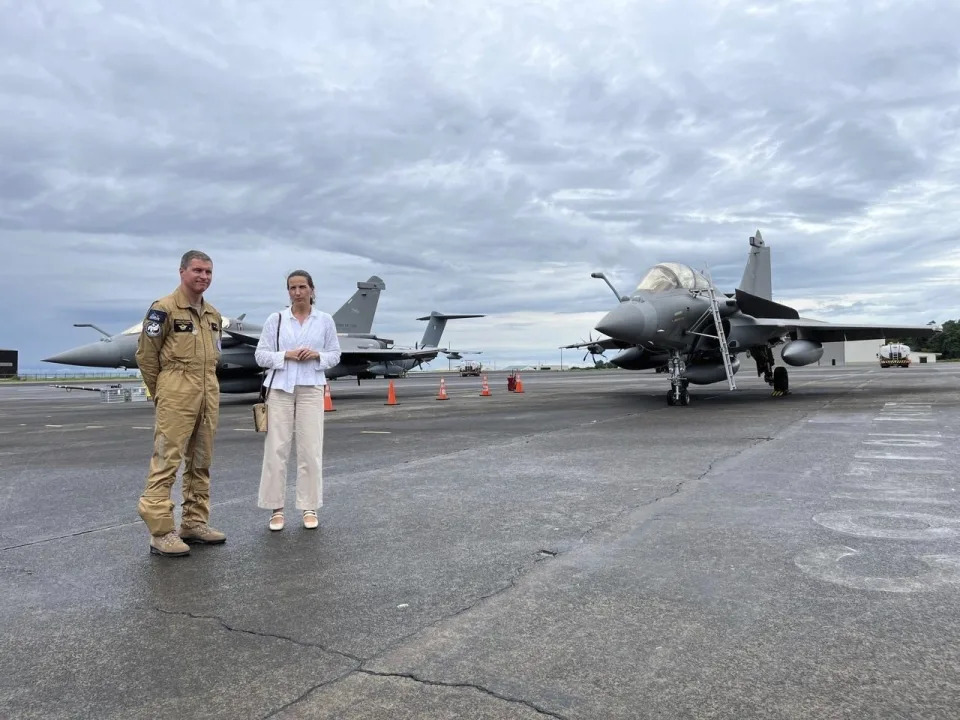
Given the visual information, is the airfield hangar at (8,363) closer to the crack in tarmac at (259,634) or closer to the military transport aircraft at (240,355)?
the military transport aircraft at (240,355)

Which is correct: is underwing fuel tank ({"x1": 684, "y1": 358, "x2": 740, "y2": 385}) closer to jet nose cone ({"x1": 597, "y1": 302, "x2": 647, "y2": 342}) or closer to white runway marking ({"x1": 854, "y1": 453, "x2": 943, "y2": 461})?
jet nose cone ({"x1": 597, "y1": 302, "x2": 647, "y2": 342})

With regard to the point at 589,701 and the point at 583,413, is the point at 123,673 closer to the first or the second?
the point at 589,701

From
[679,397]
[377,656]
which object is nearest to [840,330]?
[679,397]

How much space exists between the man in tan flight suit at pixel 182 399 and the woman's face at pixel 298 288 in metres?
0.57

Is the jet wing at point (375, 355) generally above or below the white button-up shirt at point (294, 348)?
above

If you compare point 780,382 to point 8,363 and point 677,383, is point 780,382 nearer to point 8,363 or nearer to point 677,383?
point 677,383

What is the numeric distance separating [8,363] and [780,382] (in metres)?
92.3

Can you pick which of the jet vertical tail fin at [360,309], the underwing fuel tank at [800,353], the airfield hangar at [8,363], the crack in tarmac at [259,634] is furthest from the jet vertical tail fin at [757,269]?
the airfield hangar at [8,363]

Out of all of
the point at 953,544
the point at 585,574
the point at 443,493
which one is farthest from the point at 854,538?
the point at 443,493

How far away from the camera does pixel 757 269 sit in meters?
23.0

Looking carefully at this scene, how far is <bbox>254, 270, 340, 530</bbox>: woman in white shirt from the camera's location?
15.5 feet

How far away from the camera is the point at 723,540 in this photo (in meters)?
4.12

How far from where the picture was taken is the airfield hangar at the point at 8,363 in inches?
3204

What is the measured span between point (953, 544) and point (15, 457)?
10772 mm
